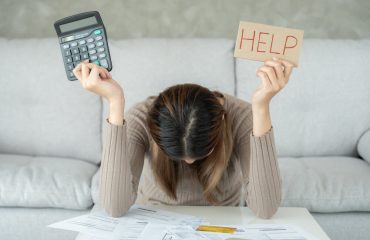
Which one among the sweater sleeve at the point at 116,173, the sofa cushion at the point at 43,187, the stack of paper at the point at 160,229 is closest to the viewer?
the stack of paper at the point at 160,229

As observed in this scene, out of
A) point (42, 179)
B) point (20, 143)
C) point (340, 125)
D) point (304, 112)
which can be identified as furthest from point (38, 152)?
point (340, 125)

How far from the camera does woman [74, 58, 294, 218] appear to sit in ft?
3.33

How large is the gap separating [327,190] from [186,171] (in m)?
0.72

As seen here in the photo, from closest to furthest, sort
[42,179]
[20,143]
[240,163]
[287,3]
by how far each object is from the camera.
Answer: [240,163]
[42,179]
[20,143]
[287,3]

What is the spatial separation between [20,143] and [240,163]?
47.0 inches

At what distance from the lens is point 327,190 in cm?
174

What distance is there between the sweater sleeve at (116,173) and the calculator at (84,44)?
0.46ft

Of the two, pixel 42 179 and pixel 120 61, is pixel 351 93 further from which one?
pixel 42 179

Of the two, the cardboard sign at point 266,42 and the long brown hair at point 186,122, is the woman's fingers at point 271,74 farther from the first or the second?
the long brown hair at point 186,122

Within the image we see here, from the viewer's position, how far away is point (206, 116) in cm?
102

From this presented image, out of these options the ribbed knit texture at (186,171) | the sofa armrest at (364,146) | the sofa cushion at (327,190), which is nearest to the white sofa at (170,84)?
the sofa armrest at (364,146)

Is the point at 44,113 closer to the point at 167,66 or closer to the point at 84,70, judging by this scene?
the point at 167,66

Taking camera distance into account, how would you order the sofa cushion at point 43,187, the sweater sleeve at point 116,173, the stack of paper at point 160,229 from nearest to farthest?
the stack of paper at point 160,229
the sweater sleeve at point 116,173
the sofa cushion at point 43,187

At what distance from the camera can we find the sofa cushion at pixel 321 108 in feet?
6.75
